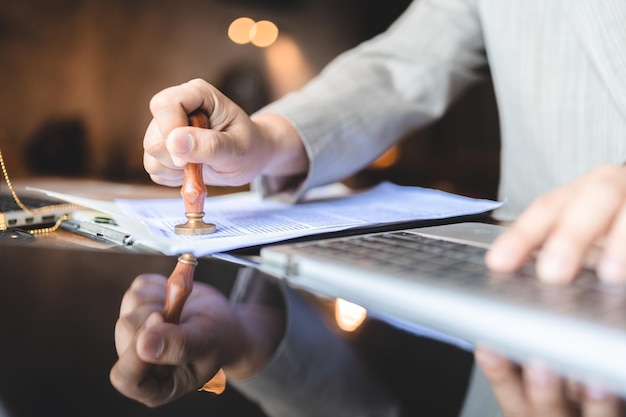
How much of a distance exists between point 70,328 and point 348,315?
13 centimetres

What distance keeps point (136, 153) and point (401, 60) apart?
4.54 feet

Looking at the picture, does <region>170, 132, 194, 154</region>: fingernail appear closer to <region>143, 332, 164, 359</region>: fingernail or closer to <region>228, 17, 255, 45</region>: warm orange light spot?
<region>143, 332, 164, 359</region>: fingernail

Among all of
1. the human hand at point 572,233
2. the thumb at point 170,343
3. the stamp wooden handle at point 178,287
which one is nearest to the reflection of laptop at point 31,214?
the stamp wooden handle at point 178,287

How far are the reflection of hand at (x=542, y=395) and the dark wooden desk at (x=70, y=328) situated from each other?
9 cm

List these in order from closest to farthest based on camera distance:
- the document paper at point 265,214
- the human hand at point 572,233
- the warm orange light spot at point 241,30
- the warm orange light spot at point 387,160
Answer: the human hand at point 572,233 → the document paper at point 265,214 → the warm orange light spot at point 241,30 → the warm orange light spot at point 387,160

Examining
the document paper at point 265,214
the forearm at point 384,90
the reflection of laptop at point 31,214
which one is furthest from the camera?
the forearm at point 384,90

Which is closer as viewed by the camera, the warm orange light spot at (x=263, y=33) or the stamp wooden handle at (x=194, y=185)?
the stamp wooden handle at (x=194, y=185)

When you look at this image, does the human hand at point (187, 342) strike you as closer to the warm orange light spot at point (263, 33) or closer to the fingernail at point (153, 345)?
the fingernail at point (153, 345)

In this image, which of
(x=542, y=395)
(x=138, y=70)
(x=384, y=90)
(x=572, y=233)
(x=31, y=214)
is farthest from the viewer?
(x=138, y=70)

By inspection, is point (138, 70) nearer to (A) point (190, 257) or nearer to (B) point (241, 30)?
(B) point (241, 30)

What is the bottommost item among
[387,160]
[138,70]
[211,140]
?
[387,160]

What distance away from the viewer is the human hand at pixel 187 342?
220mm

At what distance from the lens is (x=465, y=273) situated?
1.03 ft

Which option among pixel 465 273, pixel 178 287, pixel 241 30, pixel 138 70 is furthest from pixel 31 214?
pixel 241 30
